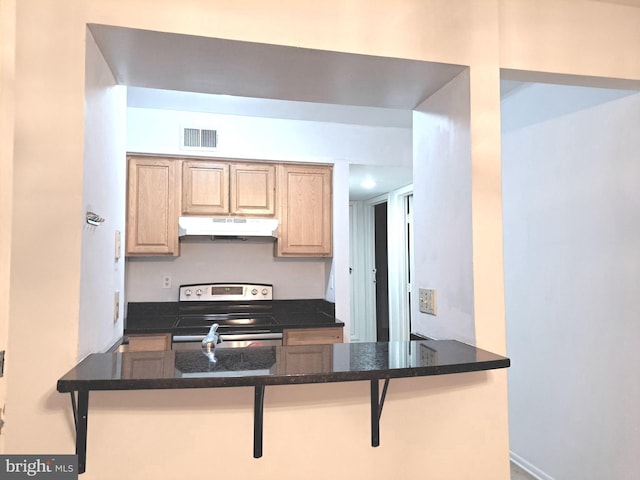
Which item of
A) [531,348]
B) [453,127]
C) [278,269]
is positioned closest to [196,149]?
[278,269]

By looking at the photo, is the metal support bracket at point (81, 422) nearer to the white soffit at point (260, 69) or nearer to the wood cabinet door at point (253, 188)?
the white soffit at point (260, 69)

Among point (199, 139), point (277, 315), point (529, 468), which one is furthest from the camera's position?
point (277, 315)

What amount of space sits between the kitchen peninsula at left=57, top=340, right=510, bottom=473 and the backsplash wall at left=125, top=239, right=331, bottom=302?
2.32 meters

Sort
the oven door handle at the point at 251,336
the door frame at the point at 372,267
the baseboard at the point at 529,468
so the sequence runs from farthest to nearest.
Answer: the door frame at the point at 372,267, the oven door handle at the point at 251,336, the baseboard at the point at 529,468

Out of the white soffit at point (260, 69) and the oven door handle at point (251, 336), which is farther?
the oven door handle at point (251, 336)

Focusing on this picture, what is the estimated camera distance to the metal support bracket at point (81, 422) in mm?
1243

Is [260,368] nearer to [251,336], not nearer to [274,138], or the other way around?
[251,336]

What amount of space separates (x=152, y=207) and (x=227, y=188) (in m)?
0.62

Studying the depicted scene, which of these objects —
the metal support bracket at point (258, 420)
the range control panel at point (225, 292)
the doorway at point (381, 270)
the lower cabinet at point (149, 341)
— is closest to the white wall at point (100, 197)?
the metal support bracket at point (258, 420)

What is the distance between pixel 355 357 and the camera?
138 cm

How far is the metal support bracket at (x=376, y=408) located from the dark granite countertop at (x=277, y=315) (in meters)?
1.81

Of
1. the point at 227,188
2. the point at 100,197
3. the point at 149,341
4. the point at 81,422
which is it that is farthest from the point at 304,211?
the point at 81,422

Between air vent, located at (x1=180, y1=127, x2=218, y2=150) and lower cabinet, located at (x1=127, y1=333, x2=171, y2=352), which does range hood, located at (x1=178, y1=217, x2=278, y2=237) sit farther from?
lower cabinet, located at (x1=127, y1=333, x2=171, y2=352)

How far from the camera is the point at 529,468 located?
2828 mm
